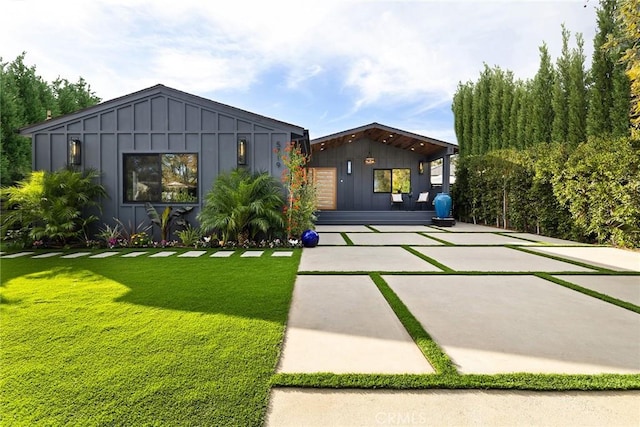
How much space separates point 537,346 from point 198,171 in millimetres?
6469

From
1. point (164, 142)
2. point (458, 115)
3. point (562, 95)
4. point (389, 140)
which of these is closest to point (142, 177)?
point (164, 142)

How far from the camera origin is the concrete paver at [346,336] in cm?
184

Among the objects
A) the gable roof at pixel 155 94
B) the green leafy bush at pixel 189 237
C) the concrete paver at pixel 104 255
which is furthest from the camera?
the gable roof at pixel 155 94

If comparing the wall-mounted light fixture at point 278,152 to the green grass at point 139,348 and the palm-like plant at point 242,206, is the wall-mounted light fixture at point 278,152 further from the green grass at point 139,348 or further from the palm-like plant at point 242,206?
the green grass at point 139,348

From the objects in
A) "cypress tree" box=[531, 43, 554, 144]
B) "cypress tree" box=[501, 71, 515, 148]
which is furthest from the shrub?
"cypress tree" box=[501, 71, 515, 148]

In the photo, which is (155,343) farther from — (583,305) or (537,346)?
(583,305)

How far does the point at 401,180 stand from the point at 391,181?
444 mm

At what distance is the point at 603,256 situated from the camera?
543 centimetres

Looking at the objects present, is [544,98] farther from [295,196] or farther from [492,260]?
[295,196]

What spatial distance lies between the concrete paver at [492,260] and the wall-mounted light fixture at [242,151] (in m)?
4.01

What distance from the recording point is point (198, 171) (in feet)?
22.4

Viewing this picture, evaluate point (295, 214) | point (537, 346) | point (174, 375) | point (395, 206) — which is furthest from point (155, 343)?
point (395, 206)
